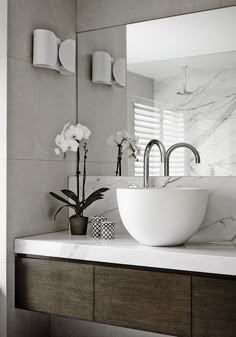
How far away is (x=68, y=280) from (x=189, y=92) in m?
1.10

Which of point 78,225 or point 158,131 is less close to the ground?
point 158,131

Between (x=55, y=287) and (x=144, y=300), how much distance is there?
47 cm

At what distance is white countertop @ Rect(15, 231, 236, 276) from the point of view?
6.46ft

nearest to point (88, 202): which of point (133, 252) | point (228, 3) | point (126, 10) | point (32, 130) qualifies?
point (32, 130)

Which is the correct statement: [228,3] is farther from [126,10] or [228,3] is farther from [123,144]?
[123,144]

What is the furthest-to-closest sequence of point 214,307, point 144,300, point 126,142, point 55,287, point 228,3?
point 126,142, point 228,3, point 55,287, point 144,300, point 214,307

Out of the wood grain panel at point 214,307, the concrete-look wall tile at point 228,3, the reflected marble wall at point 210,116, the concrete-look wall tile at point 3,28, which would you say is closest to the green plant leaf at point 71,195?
the reflected marble wall at point 210,116

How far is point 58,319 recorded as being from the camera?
110 inches

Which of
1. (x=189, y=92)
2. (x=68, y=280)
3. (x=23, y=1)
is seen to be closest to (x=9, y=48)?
(x=23, y=1)

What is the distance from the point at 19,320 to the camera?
250cm

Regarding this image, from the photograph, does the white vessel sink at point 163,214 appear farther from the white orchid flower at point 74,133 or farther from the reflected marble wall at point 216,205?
the white orchid flower at point 74,133

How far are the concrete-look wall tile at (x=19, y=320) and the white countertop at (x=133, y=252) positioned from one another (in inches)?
6.0

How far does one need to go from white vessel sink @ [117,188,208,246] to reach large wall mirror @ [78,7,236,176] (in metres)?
0.34

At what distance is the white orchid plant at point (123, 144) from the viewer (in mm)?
2695
